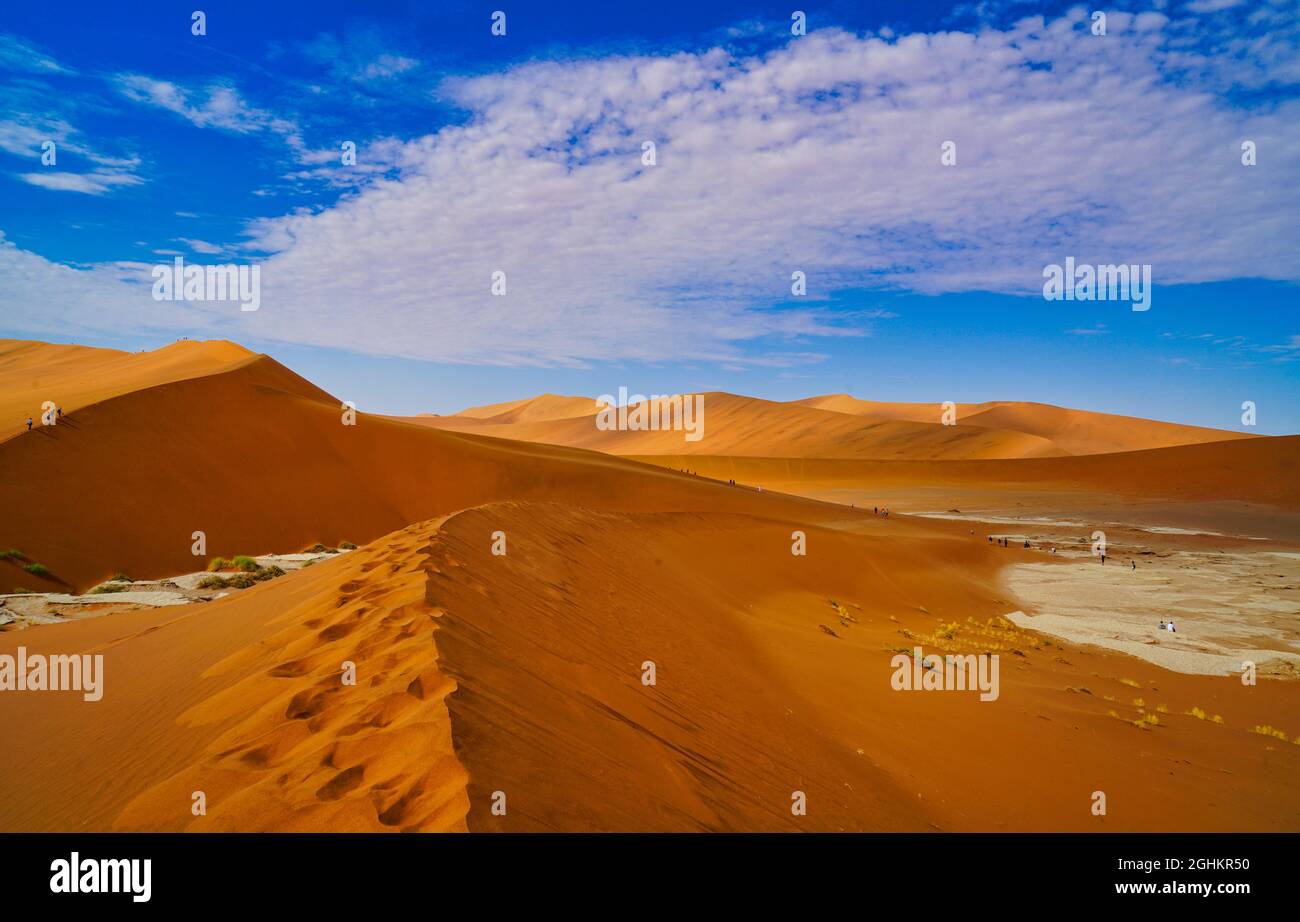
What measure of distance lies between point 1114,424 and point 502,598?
136 metres

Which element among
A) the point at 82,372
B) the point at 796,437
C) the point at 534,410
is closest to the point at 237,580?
the point at 82,372

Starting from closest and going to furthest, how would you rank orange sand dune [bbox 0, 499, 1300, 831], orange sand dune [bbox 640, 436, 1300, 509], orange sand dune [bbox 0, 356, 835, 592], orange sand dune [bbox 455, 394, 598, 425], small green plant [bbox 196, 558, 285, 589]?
orange sand dune [bbox 0, 499, 1300, 831]
small green plant [bbox 196, 558, 285, 589]
orange sand dune [bbox 0, 356, 835, 592]
orange sand dune [bbox 640, 436, 1300, 509]
orange sand dune [bbox 455, 394, 598, 425]

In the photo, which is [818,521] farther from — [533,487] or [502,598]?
[502,598]

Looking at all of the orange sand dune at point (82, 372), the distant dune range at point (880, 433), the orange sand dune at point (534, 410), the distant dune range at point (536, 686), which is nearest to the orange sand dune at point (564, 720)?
the distant dune range at point (536, 686)

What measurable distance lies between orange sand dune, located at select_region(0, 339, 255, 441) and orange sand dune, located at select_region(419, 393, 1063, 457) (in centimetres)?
3140

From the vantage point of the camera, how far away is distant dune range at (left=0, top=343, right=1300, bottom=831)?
10.4 feet

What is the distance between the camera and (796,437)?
9938cm

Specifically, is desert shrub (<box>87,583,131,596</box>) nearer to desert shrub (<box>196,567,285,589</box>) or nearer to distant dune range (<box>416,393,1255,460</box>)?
desert shrub (<box>196,567,285,589</box>)

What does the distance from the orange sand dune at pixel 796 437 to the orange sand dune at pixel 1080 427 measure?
792 cm

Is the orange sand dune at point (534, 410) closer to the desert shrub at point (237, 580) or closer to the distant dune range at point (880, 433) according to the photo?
the distant dune range at point (880, 433)

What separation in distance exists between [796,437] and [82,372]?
82398mm

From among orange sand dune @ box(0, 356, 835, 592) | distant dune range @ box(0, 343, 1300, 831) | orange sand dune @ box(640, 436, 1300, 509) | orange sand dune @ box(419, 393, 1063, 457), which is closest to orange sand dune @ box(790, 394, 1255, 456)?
orange sand dune @ box(419, 393, 1063, 457)
